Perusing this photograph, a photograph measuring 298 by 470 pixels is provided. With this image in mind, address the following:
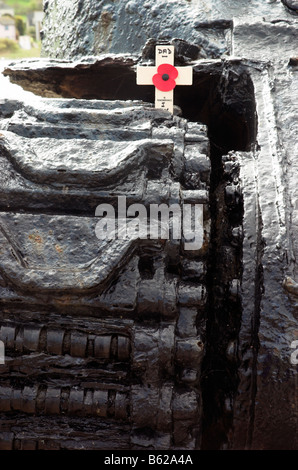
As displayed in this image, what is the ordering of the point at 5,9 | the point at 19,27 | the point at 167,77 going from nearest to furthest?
the point at 167,77, the point at 5,9, the point at 19,27

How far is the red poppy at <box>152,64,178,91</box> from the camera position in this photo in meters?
1.30

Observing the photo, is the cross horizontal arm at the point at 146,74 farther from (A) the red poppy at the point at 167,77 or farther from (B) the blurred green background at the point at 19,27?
(B) the blurred green background at the point at 19,27

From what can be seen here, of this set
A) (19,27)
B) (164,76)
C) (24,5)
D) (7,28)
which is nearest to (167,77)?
(164,76)

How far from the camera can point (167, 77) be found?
130 cm

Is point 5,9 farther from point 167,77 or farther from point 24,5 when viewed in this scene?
point 167,77

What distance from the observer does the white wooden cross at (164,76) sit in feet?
4.25

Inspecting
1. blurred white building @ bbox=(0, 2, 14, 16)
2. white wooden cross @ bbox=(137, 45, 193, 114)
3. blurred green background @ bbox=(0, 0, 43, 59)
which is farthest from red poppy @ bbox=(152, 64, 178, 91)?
blurred white building @ bbox=(0, 2, 14, 16)

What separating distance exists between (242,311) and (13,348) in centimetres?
44

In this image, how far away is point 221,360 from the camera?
1.03 meters

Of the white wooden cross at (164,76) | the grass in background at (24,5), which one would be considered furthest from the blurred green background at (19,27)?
the white wooden cross at (164,76)

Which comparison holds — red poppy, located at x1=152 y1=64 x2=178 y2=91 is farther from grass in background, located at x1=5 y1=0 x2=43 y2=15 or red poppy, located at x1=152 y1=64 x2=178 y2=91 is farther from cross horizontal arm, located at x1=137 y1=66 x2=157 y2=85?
grass in background, located at x1=5 y1=0 x2=43 y2=15

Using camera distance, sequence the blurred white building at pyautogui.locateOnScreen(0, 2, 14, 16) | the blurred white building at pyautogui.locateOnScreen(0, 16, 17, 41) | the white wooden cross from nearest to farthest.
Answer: the white wooden cross
the blurred white building at pyautogui.locateOnScreen(0, 2, 14, 16)
the blurred white building at pyautogui.locateOnScreen(0, 16, 17, 41)

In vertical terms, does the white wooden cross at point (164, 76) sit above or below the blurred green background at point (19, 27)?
below

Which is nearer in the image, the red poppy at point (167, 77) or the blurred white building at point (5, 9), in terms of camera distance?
the red poppy at point (167, 77)
